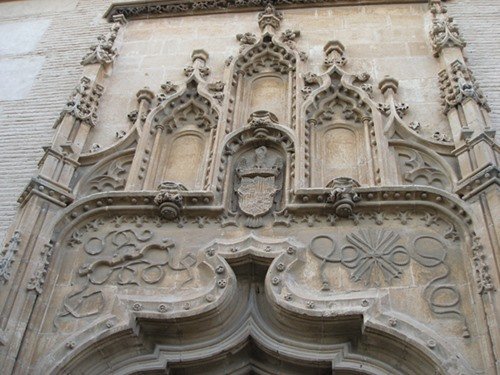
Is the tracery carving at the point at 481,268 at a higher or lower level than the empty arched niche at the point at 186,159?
lower

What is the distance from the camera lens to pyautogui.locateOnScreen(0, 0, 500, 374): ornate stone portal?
20.9ft

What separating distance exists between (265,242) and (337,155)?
69.3 inches

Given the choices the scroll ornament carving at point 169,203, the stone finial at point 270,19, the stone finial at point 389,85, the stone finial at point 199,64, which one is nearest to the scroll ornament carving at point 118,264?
the scroll ornament carving at point 169,203

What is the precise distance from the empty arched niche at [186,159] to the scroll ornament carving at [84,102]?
3.66ft

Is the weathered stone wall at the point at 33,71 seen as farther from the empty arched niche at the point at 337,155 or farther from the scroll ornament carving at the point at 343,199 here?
the scroll ornament carving at the point at 343,199

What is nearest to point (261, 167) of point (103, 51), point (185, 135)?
point (185, 135)

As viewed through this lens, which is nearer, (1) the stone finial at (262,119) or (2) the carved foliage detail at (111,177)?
(2) the carved foliage detail at (111,177)

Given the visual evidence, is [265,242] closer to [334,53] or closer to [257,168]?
[257,168]

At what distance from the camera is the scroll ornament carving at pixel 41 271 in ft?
22.3

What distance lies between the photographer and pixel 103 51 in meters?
9.92

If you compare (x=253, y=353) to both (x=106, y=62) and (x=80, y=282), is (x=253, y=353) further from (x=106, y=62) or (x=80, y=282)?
(x=106, y=62)

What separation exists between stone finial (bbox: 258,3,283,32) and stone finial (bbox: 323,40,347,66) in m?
0.93

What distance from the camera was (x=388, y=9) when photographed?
412 inches

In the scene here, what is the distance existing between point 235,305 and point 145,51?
194 inches
